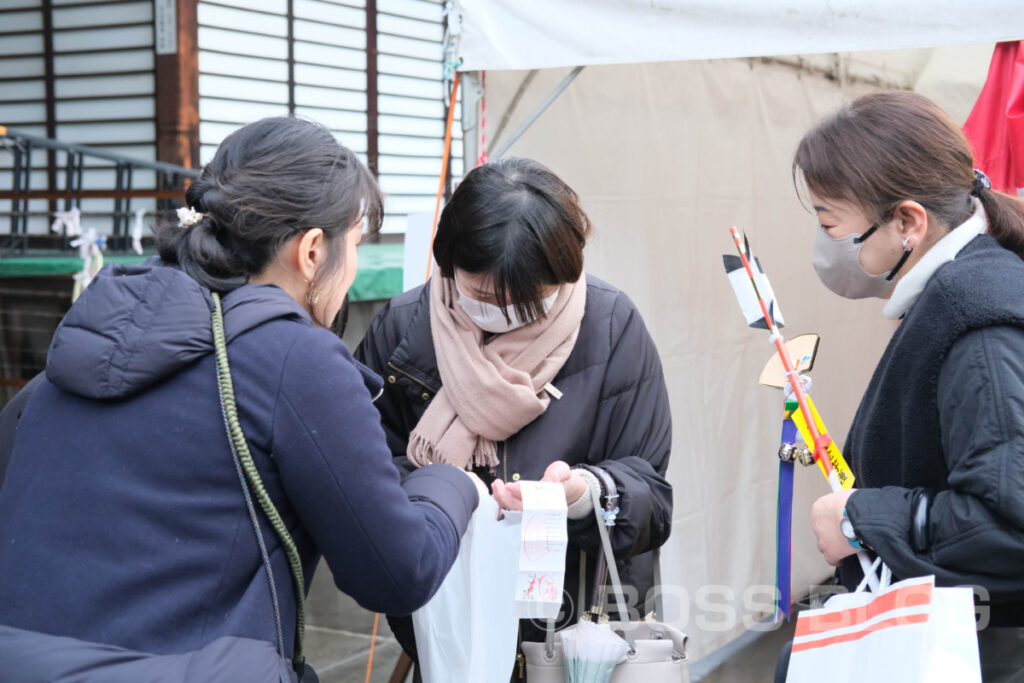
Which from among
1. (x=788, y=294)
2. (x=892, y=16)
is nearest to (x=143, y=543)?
(x=892, y=16)

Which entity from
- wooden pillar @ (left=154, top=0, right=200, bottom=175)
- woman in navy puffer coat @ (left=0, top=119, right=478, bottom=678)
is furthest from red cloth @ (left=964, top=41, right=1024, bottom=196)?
wooden pillar @ (left=154, top=0, right=200, bottom=175)

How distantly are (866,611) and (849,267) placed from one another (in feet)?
2.11

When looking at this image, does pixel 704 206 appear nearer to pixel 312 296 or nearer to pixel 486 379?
pixel 486 379

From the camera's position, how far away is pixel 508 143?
2.79 m

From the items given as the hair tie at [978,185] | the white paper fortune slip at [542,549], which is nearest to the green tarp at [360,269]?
the white paper fortune slip at [542,549]

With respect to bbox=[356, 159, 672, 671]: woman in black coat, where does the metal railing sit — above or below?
above

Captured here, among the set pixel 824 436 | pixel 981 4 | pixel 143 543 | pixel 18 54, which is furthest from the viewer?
pixel 18 54

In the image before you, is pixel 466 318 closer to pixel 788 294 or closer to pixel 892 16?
pixel 892 16

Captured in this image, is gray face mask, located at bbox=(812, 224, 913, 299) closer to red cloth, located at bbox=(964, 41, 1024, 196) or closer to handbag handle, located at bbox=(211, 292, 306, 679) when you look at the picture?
red cloth, located at bbox=(964, 41, 1024, 196)

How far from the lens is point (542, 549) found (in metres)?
1.71

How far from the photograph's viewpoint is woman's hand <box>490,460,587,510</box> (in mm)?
1770

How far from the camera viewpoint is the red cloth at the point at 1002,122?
236 cm

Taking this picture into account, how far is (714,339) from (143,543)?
267cm

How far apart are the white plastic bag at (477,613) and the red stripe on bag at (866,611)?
589mm
